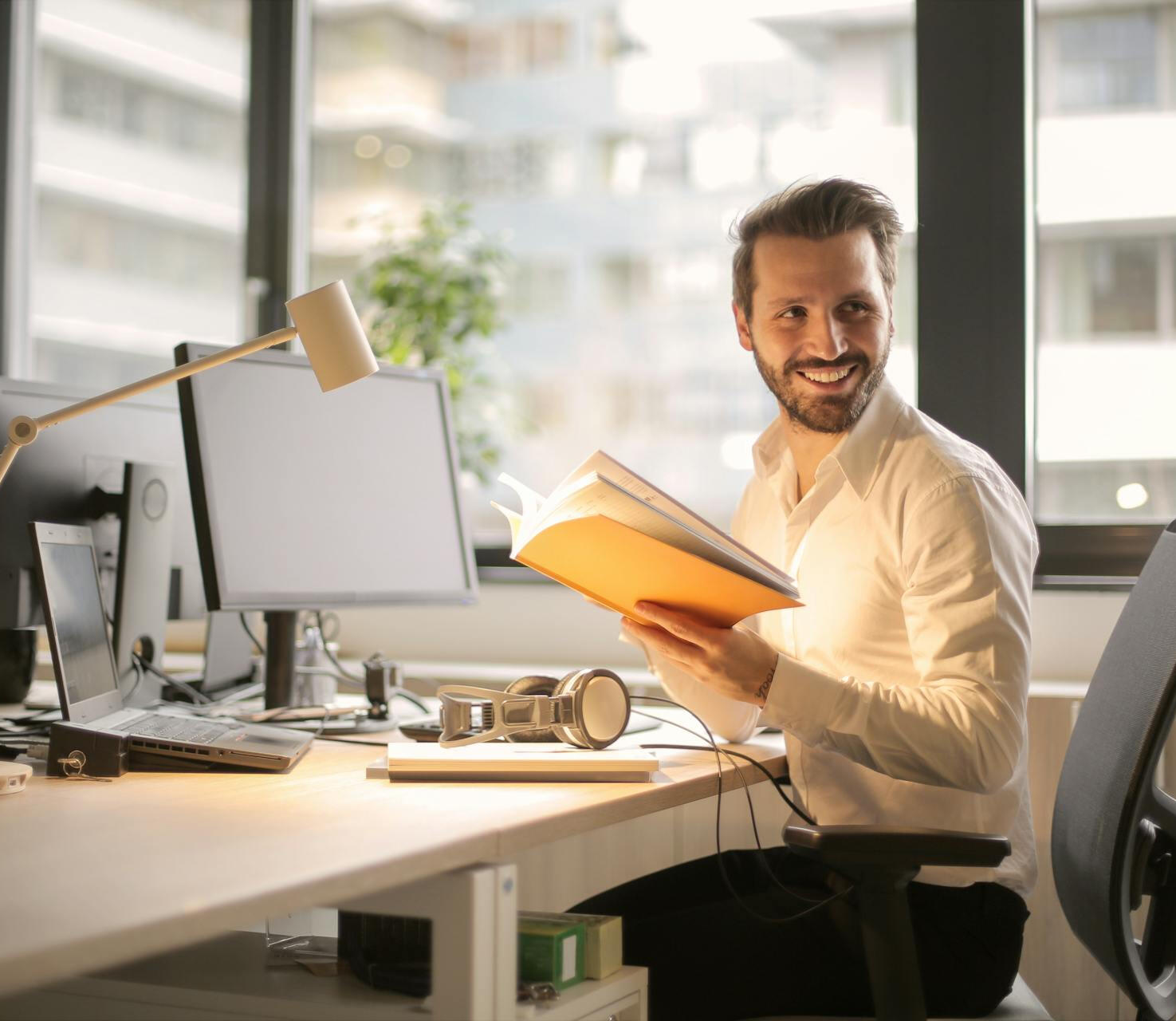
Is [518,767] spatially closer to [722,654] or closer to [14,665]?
[722,654]

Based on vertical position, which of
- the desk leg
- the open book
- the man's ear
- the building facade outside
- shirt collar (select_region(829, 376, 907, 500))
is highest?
the building facade outside

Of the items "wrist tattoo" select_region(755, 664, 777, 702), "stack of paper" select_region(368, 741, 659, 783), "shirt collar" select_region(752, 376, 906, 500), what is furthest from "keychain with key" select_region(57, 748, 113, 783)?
"shirt collar" select_region(752, 376, 906, 500)

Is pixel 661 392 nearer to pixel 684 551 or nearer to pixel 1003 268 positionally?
pixel 1003 268

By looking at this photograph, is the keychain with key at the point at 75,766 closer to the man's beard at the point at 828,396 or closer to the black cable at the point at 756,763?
the black cable at the point at 756,763

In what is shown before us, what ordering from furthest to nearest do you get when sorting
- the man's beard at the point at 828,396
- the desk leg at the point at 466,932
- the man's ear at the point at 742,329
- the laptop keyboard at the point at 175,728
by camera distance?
the man's ear at the point at 742,329
the man's beard at the point at 828,396
the laptop keyboard at the point at 175,728
the desk leg at the point at 466,932

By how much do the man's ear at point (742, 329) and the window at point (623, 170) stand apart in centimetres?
79

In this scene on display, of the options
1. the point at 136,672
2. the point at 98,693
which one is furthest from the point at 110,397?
the point at 136,672

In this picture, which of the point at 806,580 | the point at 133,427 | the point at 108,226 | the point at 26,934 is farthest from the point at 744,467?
the point at 26,934

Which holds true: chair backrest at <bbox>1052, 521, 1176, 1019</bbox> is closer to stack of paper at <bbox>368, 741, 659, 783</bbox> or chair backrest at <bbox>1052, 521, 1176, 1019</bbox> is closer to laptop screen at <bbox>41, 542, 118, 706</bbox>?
stack of paper at <bbox>368, 741, 659, 783</bbox>

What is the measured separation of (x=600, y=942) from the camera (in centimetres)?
127

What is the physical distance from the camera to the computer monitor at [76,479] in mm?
1835

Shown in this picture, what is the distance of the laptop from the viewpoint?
1.44 meters

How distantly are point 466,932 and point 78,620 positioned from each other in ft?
2.68

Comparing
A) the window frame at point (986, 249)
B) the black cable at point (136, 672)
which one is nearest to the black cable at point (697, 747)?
the black cable at point (136, 672)
